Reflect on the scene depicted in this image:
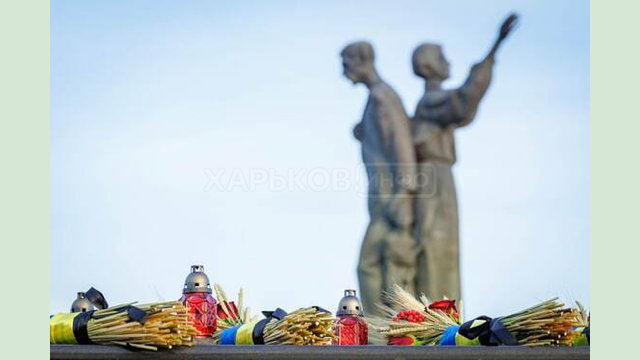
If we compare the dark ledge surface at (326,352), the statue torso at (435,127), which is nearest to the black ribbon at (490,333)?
the dark ledge surface at (326,352)

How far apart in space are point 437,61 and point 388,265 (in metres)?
1.05

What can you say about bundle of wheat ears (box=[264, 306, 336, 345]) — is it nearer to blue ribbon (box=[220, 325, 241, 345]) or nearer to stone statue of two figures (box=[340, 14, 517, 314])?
blue ribbon (box=[220, 325, 241, 345])

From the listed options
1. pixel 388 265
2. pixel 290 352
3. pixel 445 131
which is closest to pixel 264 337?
pixel 290 352

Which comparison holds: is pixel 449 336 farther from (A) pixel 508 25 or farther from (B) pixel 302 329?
(A) pixel 508 25

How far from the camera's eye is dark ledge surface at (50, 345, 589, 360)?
4.04 ft

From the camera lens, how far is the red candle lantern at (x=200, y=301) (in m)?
1.39

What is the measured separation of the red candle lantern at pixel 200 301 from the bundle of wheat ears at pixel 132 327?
0.38 ft

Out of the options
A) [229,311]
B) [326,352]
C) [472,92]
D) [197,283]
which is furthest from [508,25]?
[326,352]

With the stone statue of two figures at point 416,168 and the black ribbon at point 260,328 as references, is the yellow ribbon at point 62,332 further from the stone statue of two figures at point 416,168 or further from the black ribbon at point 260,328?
the stone statue of two figures at point 416,168

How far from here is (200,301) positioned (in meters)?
1.39

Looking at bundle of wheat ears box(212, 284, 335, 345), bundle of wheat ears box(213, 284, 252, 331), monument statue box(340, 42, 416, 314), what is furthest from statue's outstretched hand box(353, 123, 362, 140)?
bundle of wheat ears box(212, 284, 335, 345)

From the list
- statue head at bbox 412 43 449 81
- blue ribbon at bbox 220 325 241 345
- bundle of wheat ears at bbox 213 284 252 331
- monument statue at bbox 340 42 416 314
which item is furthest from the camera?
statue head at bbox 412 43 449 81

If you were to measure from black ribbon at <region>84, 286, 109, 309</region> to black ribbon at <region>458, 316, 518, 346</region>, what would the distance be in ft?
1.30

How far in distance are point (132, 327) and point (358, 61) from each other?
4.84 m
